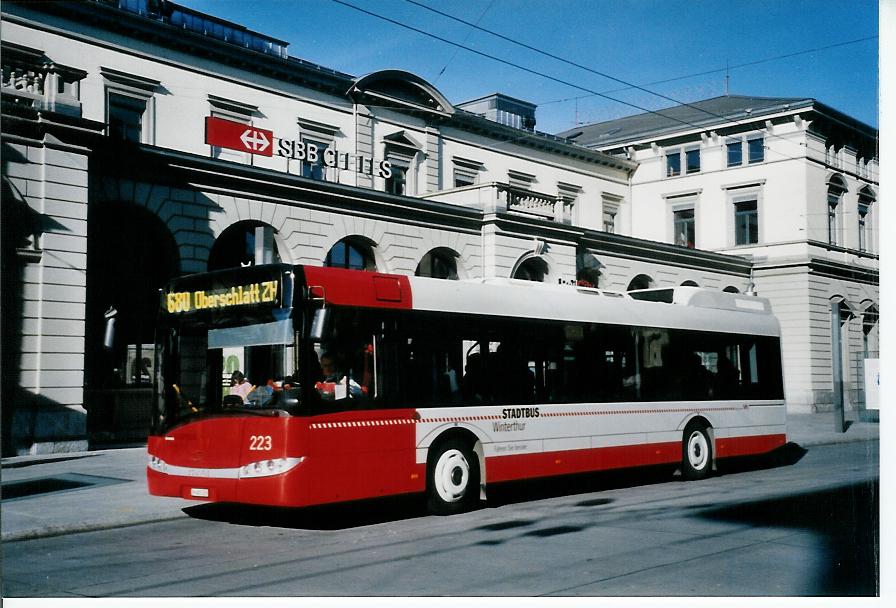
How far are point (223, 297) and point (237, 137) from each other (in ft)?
41.7

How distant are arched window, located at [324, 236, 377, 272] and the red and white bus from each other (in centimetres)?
1262

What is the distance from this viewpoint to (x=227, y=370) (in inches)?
400

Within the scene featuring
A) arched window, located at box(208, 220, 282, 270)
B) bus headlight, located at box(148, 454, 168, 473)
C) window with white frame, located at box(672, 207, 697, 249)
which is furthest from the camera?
window with white frame, located at box(672, 207, 697, 249)

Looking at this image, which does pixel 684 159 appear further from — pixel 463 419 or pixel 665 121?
pixel 463 419

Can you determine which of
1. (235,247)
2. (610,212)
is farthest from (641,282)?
(235,247)

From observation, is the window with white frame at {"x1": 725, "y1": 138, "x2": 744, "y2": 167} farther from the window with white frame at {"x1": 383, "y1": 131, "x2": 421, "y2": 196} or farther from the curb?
the curb

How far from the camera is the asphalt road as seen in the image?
7.54 m

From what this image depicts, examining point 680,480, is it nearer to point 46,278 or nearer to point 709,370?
point 709,370

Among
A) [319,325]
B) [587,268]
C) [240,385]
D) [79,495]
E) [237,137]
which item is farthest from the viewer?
[587,268]

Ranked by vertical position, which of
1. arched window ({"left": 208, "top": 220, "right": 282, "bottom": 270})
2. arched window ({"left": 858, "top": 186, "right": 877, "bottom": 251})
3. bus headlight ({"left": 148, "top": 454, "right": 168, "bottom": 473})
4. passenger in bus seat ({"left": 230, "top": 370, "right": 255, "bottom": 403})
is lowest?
bus headlight ({"left": 148, "top": 454, "right": 168, "bottom": 473})

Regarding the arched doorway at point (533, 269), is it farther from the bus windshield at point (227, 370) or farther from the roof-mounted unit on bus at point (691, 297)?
the bus windshield at point (227, 370)

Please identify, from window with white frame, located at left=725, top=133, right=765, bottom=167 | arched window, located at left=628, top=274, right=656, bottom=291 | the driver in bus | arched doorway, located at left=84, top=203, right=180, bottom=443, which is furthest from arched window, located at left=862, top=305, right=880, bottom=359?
arched window, located at left=628, top=274, right=656, bottom=291

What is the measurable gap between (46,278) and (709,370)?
41.0 feet

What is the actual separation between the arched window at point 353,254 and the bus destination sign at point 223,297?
14.7 meters
